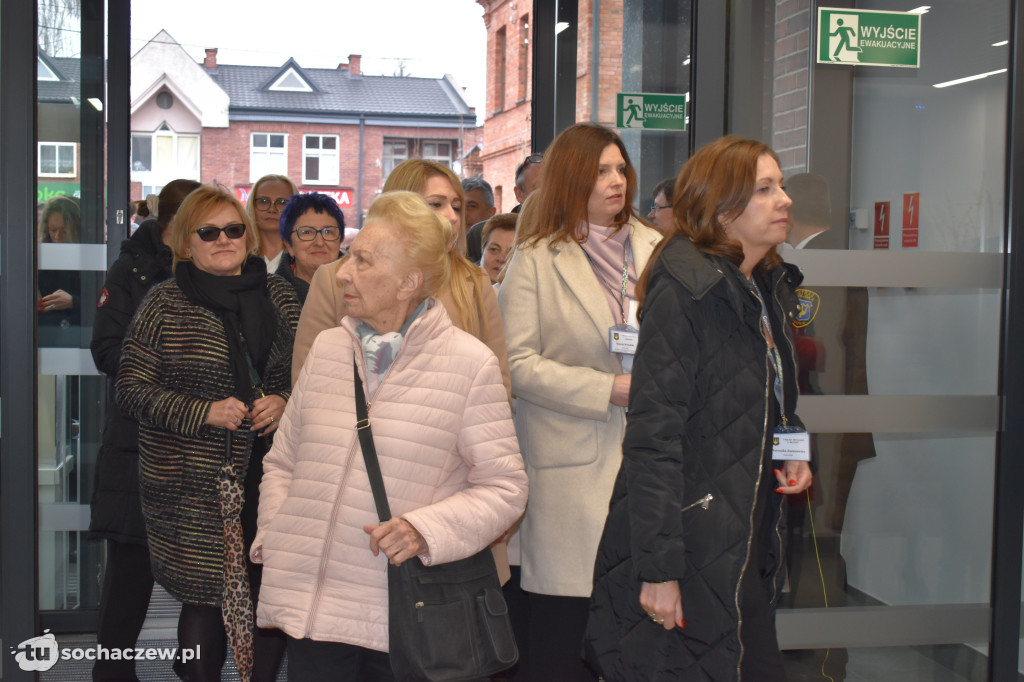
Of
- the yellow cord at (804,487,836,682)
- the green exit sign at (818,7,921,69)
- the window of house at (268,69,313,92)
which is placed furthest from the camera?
the window of house at (268,69,313,92)

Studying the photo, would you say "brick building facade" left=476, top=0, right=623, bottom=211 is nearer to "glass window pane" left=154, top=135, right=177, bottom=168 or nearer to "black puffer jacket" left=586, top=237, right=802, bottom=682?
"glass window pane" left=154, top=135, right=177, bottom=168

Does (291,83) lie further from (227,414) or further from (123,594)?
(227,414)

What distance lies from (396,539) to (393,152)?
109ft

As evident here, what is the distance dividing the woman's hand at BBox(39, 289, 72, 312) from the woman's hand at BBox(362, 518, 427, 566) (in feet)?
9.48

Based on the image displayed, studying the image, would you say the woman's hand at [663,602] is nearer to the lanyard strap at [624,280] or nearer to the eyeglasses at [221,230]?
the lanyard strap at [624,280]

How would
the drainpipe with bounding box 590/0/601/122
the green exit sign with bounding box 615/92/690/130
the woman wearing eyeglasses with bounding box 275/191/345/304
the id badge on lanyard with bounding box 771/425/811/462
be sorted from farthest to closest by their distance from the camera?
1. the drainpipe with bounding box 590/0/601/122
2. the green exit sign with bounding box 615/92/690/130
3. the woman wearing eyeglasses with bounding box 275/191/345/304
4. the id badge on lanyard with bounding box 771/425/811/462

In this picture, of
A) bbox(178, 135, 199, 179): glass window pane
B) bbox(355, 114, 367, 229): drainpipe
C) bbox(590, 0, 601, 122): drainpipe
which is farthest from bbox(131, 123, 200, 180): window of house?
bbox(590, 0, 601, 122): drainpipe

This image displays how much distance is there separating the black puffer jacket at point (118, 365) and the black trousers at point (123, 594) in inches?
4.4

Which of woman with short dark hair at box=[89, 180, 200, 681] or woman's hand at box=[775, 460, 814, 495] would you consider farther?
woman with short dark hair at box=[89, 180, 200, 681]

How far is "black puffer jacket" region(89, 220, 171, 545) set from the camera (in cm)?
332

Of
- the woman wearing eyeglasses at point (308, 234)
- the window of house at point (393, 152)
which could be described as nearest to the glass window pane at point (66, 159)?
the woman wearing eyeglasses at point (308, 234)

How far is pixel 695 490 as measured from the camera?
2.10m

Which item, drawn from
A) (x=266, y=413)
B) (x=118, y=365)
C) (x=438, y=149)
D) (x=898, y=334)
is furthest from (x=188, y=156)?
(x=898, y=334)

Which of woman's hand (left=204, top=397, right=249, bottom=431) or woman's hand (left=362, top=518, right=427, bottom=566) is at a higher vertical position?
woman's hand (left=204, top=397, right=249, bottom=431)
